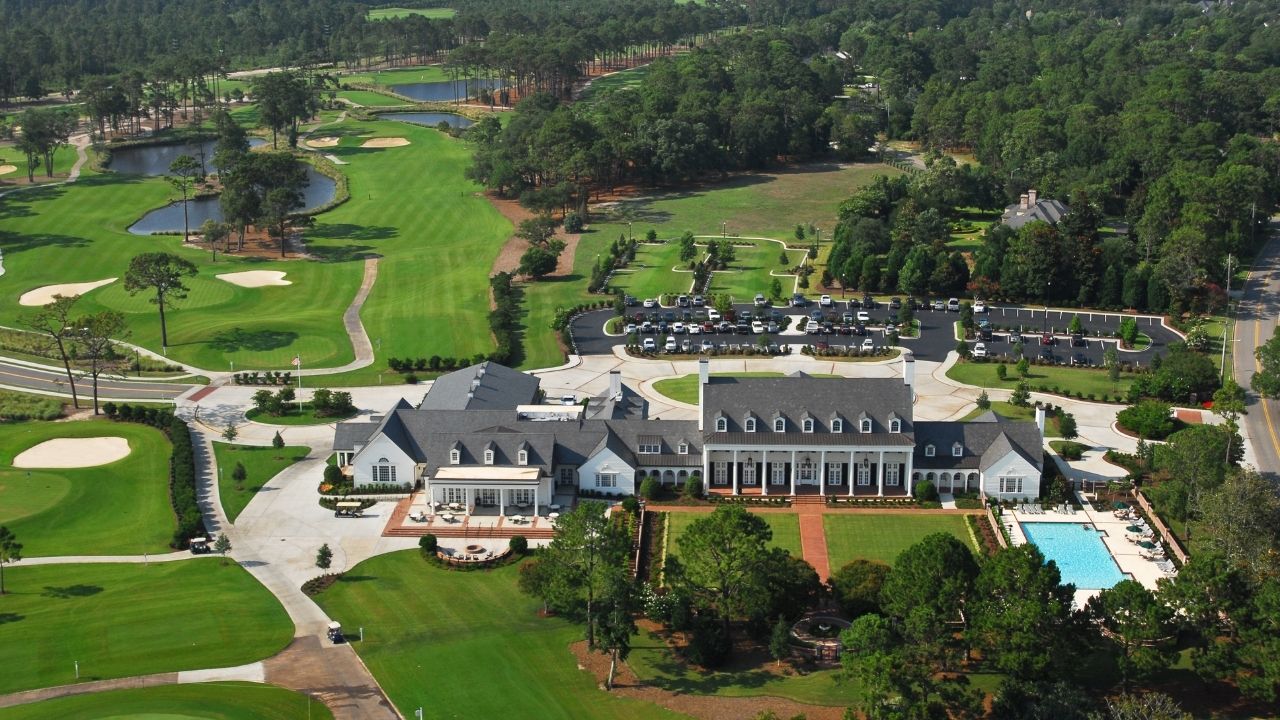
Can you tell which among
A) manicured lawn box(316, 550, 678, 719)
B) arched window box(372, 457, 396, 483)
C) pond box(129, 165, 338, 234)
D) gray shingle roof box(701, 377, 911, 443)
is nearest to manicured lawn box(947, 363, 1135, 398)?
gray shingle roof box(701, 377, 911, 443)

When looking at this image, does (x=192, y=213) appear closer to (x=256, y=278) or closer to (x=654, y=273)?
(x=256, y=278)

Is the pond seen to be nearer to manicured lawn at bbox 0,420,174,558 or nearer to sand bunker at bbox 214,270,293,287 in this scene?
sand bunker at bbox 214,270,293,287

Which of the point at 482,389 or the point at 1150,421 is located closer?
the point at 1150,421

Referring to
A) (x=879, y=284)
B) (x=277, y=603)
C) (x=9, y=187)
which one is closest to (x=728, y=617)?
(x=277, y=603)

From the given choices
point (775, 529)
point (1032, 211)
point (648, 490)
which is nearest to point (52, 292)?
point (648, 490)

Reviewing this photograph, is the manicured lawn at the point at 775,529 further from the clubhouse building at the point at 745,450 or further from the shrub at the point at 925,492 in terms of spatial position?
the shrub at the point at 925,492

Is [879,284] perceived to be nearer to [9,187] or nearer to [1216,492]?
[1216,492]
